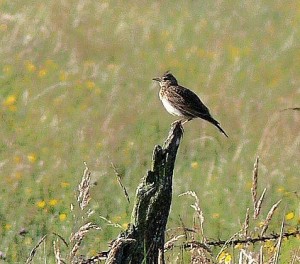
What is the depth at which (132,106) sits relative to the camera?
1016cm

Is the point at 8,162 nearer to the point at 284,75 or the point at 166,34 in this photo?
the point at 284,75

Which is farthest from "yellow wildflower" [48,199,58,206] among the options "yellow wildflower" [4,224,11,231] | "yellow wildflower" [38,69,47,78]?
"yellow wildflower" [38,69,47,78]

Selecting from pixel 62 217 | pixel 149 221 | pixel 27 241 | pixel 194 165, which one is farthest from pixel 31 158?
pixel 149 221

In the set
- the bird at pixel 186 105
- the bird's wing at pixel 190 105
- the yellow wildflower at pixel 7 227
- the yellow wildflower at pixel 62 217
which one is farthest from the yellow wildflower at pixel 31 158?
the bird's wing at pixel 190 105

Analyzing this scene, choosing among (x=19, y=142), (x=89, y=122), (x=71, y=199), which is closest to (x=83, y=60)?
(x=89, y=122)

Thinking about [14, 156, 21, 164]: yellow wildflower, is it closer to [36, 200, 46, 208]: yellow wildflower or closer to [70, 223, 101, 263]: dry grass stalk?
[36, 200, 46, 208]: yellow wildflower

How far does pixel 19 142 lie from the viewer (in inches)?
344

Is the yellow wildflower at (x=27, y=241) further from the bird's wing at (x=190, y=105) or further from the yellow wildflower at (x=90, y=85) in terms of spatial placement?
the yellow wildflower at (x=90, y=85)

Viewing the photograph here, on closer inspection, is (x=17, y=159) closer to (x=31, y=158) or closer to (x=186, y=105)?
(x=31, y=158)

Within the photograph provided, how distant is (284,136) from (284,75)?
311 centimetres

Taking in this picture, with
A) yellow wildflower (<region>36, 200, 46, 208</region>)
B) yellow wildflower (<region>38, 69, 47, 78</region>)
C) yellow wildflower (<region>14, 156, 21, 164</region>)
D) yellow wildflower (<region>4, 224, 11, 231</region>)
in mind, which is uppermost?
yellow wildflower (<region>38, 69, 47, 78</region>)

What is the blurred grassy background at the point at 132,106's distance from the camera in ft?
24.0

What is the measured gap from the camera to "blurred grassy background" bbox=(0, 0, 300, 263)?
7.31 meters

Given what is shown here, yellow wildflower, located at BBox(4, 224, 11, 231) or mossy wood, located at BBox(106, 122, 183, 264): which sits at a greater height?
yellow wildflower, located at BBox(4, 224, 11, 231)
